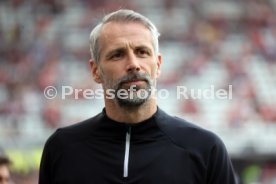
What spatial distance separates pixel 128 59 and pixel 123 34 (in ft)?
0.31

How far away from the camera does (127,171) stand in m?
2.40

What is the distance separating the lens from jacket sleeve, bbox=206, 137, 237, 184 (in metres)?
2.38

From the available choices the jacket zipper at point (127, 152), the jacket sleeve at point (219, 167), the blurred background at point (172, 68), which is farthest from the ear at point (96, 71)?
the blurred background at point (172, 68)

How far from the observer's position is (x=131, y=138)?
2.46 metres

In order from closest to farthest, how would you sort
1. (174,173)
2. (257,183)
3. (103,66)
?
(174,173) < (103,66) < (257,183)

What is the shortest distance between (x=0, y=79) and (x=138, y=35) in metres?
9.57

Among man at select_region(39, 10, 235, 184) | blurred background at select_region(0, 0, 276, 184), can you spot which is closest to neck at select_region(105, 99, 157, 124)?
man at select_region(39, 10, 235, 184)

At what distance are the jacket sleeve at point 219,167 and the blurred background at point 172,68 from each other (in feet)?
23.7

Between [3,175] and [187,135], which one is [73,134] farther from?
[3,175]

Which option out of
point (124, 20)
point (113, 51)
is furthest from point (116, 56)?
point (124, 20)

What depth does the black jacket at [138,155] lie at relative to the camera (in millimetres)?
2381

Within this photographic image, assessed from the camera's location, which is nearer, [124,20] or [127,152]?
[127,152]

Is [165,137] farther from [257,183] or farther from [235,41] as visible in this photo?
[235,41]

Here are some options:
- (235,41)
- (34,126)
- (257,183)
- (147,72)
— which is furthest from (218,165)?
(235,41)
